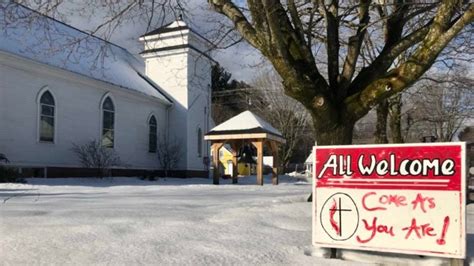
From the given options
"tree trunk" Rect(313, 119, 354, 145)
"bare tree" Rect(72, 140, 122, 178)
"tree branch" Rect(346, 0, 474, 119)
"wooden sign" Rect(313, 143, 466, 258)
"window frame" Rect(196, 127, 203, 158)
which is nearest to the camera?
"wooden sign" Rect(313, 143, 466, 258)

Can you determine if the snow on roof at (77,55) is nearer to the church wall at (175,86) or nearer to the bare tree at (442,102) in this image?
the church wall at (175,86)

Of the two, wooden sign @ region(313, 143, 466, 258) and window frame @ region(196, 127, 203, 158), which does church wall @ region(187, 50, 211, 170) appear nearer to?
window frame @ region(196, 127, 203, 158)

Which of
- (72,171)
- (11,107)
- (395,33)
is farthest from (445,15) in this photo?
(72,171)

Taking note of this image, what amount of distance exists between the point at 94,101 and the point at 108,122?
5.05ft

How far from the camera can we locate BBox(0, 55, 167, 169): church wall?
827 inches

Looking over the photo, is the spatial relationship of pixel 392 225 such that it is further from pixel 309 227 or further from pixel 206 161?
pixel 206 161

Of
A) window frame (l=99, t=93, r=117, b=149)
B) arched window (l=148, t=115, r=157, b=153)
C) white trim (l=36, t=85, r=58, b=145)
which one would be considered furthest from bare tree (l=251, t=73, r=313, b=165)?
white trim (l=36, t=85, r=58, b=145)

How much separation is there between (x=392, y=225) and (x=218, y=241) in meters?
1.96

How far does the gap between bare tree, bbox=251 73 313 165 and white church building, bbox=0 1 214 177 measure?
426 inches

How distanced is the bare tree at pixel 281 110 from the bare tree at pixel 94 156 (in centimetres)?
2066

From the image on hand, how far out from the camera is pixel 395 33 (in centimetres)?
1011

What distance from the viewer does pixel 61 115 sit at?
23.5 m

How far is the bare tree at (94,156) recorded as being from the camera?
24469 mm

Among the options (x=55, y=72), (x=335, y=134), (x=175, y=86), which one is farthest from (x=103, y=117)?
(x=335, y=134)
